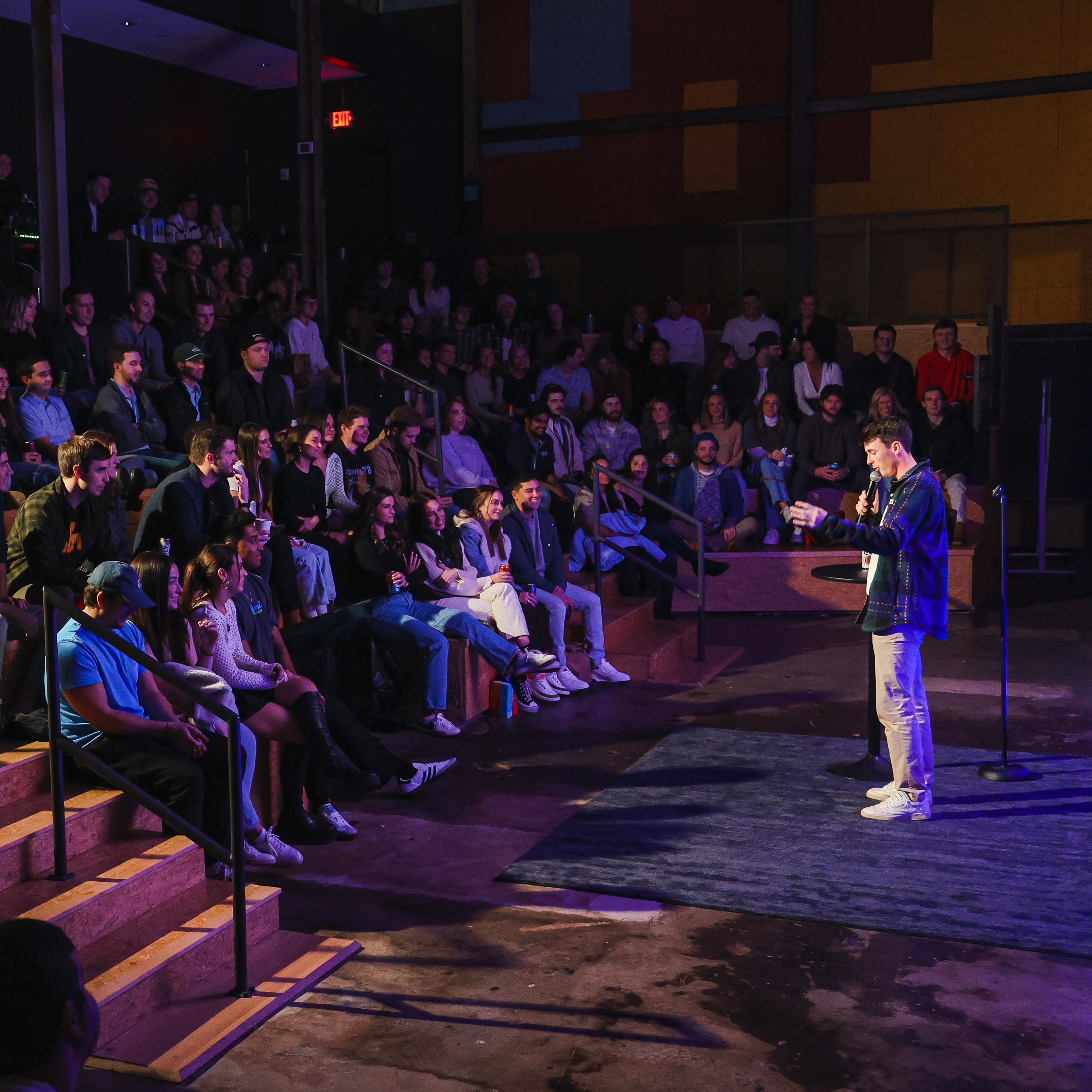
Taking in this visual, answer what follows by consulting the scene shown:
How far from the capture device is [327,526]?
8062mm

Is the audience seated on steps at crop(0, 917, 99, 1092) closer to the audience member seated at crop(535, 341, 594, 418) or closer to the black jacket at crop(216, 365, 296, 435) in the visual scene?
the black jacket at crop(216, 365, 296, 435)

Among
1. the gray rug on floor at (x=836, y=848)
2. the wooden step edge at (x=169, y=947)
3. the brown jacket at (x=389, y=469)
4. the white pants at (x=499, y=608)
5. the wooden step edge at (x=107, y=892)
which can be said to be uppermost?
the brown jacket at (x=389, y=469)

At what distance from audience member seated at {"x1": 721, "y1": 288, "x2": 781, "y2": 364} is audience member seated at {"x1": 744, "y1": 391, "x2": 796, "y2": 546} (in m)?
1.92

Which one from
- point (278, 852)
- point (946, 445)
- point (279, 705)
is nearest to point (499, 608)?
point (279, 705)

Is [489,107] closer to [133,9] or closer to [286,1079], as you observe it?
[133,9]

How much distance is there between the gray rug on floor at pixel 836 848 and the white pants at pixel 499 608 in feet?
4.54

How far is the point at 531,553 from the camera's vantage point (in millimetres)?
8328

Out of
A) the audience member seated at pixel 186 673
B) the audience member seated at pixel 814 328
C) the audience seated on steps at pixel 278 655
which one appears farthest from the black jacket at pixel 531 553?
the audience member seated at pixel 814 328

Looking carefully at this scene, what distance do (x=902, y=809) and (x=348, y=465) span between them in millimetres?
4689

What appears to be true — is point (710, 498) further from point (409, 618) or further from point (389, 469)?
point (409, 618)

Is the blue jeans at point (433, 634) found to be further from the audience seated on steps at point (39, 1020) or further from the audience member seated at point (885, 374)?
the audience member seated at point (885, 374)

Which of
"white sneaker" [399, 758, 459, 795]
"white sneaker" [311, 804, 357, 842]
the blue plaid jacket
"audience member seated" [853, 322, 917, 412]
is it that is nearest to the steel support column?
"white sneaker" [399, 758, 459, 795]

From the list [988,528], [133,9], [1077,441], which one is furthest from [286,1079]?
[1077,441]

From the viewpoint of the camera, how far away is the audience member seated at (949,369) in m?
12.2
